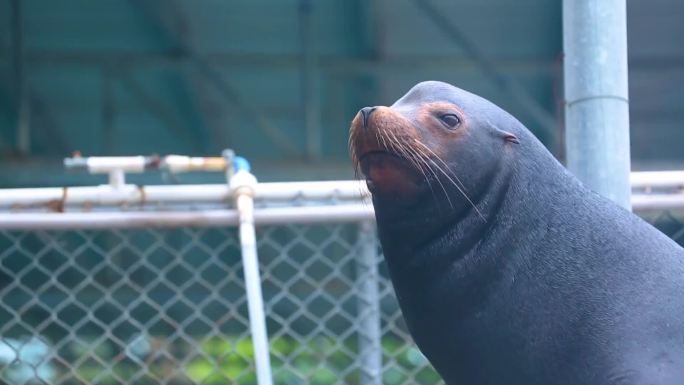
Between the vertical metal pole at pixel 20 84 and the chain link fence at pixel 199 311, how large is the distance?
712 millimetres

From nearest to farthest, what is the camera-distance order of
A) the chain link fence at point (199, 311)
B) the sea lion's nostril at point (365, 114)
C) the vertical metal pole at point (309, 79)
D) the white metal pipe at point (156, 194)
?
the sea lion's nostril at point (365, 114)
the white metal pipe at point (156, 194)
the chain link fence at point (199, 311)
the vertical metal pole at point (309, 79)

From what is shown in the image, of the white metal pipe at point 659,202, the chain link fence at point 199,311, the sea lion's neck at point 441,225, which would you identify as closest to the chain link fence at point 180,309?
the chain link fence at point 199,311

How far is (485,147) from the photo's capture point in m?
2.26

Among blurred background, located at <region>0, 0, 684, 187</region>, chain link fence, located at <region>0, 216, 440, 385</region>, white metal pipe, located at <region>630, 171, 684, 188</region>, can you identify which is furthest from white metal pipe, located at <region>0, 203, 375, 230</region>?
blurred background, located at <region>0, 0, 684, 187</region>

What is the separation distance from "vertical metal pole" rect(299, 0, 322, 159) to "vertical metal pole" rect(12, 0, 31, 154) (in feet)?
5.91

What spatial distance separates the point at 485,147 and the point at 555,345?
0.40 m

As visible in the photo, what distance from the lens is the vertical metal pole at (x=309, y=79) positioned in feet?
25.2

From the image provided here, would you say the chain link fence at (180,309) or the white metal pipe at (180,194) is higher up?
the white metal pipe at (180,194)

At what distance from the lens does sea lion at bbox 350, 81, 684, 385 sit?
6.94 ft

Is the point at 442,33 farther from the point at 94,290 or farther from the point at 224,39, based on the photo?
the point at 94,290

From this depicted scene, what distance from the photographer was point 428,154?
2.22m

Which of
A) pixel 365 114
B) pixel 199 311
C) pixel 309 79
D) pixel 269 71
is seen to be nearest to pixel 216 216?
pixel 199 311

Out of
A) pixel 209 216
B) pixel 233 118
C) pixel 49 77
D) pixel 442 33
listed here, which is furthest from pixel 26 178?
pixel 209 216

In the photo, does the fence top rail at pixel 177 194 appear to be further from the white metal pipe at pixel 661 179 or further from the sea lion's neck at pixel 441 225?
the sea lion's neck at pixel 441 225
